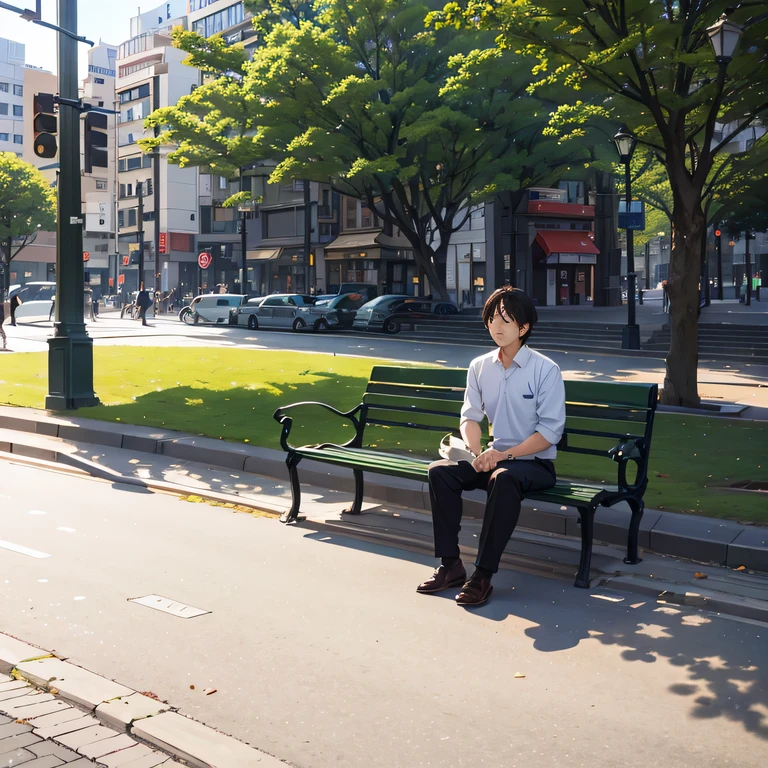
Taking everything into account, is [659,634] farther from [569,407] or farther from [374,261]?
[374,261]

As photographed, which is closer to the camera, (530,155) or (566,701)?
(566,701)

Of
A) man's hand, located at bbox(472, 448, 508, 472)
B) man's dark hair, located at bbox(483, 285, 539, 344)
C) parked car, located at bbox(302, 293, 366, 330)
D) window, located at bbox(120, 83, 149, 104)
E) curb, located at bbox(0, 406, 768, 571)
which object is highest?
window, located at bbox(120, 83, 149, 104)

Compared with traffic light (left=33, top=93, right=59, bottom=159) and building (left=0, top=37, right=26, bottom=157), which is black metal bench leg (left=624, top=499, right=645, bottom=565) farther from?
building (left=0, top=37, right=26, bottom=157)

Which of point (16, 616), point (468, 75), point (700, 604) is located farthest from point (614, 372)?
point (16, 616)

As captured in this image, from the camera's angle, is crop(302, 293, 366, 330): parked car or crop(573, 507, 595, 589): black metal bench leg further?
crop(302, 293, 366, 330): parked car

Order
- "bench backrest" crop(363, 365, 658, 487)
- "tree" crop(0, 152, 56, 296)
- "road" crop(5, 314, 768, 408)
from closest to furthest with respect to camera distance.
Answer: "bench backrest" crop(363, 365, 658, 487)
"road" crop(5, 314, 768, 408)
"tree" crop(0, 152, 56, 296)

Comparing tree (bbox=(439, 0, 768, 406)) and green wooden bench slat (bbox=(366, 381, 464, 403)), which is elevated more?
tree (bbox=(439, 0, 768, 406))

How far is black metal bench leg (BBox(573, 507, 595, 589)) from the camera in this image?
5.92m

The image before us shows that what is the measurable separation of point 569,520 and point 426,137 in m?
29.9

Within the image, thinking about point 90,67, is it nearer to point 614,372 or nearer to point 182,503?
point 614,372

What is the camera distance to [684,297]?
49.9 ft

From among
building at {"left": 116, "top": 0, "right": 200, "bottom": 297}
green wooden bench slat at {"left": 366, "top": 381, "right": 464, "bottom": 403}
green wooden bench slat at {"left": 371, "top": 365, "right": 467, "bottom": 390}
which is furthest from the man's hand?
building at {"left": 116, "top": 0, "right": 200, "bottom": 297}

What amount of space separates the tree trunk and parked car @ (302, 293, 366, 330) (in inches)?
933

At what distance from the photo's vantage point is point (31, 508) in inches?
315
